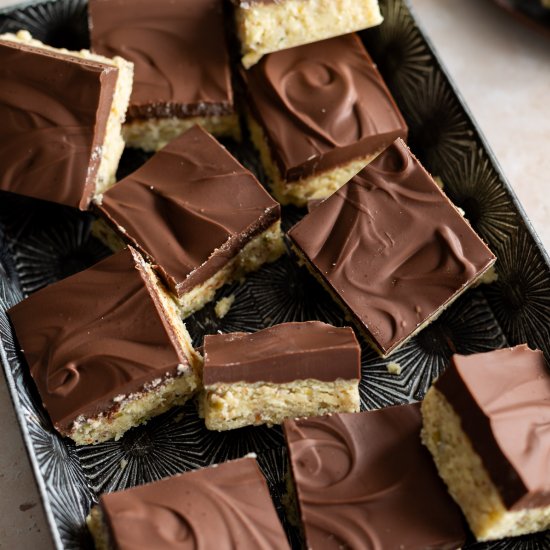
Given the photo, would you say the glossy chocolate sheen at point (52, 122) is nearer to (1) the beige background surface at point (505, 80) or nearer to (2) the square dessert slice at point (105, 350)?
(2) the square dessert slice at point (105, 350)

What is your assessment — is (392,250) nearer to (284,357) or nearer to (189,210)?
(284,357)

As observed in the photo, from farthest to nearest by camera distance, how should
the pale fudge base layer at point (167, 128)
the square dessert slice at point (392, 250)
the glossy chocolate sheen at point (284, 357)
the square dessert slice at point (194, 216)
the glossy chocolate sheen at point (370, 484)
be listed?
1. the pale fudge base layer at point (167, 128)
2. the square dessert slice at point (194, 216)
3. the square dessert slice at point (392, 250)
4. the glossy chocolate sheen at point (284, 357)
5. the glossy chocolate sheen at point (370, 484)

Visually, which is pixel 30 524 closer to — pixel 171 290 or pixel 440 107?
pixel 171 290

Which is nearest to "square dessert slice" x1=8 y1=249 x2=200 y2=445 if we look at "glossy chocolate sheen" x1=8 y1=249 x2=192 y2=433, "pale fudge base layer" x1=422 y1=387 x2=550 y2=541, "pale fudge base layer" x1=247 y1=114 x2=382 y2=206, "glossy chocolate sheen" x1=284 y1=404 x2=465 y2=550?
"glossy chocolate sheen" x1=8 y1=249 x2=192 y2=433

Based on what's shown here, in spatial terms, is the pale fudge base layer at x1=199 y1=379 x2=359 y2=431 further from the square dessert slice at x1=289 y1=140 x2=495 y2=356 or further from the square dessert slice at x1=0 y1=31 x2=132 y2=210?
the square dessert slice at x1=0 y1=31 x2=132 y2=210

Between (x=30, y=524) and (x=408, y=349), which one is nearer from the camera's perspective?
(x=30, y=524)

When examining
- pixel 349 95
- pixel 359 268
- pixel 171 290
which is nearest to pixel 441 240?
pixel 359 268

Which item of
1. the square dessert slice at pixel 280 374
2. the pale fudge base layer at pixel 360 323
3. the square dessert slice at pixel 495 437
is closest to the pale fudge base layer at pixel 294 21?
the pale fudge base layer at pixel 360 323
